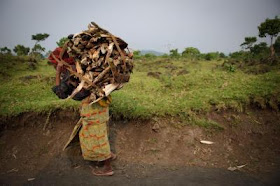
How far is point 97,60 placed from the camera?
11.5ft

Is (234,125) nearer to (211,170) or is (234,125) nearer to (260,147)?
(260,147)

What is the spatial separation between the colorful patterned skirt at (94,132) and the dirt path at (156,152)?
0.48m

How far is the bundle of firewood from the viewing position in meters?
3.40

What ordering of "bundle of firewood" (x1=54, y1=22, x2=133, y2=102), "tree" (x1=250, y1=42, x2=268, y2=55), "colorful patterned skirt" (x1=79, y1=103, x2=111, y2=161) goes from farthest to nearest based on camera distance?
"tree" (x1=250, y1=42, x2=268, y2=55) → "colorful patterned skirt" (x1=79, y1=103, x2=111, y2=161) → "bundle of firewood" (x1=54, y1=22, x2=133, y2=102)

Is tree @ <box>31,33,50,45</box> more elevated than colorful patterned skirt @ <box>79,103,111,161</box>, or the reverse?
tree @ <box>31,33,50,45</box>

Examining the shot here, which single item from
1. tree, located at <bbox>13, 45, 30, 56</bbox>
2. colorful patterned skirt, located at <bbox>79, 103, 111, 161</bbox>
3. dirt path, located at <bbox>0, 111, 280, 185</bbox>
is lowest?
dirt path, located at <bbox>0, 111, 280, 185</bbox>

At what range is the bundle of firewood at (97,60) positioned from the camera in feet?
11.2

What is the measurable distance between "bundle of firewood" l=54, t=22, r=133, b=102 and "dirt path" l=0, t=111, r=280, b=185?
60.4 inches

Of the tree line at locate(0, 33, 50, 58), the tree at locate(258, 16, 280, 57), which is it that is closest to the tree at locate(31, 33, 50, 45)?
the tree line at locate(0, 33, 50, 58)

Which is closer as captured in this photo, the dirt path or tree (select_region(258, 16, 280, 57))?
the dirt path

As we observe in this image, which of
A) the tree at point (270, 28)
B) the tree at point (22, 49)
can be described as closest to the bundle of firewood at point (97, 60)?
the tree at point (270, 28)

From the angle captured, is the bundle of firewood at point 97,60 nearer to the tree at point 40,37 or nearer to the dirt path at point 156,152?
the dirt path at point 156,152

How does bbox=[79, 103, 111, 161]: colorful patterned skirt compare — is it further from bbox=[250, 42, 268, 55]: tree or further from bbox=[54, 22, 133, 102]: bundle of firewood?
bbox=[250, 42, 268, 55]: tree

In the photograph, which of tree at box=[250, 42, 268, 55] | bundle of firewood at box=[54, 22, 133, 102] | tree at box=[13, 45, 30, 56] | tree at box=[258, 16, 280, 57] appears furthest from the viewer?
tree at box=[13, 45, 30, 56]
